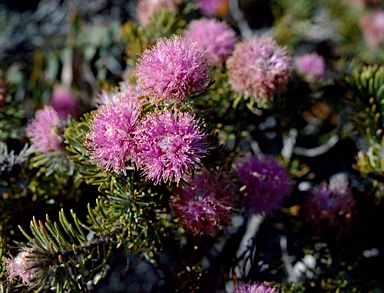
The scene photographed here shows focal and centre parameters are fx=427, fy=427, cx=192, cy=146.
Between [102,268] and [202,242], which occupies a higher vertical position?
[102,268]

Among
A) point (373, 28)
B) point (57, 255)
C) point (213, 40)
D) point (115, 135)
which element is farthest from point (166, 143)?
point (373, 28)

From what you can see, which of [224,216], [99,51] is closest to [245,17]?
[99,51]

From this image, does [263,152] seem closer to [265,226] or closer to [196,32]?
[265,226]

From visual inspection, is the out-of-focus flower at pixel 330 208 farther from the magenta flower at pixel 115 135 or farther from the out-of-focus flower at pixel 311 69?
the magenta flower at pixel 115 135

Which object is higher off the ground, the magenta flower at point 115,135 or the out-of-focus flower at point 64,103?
the magenta flower at point 115,135

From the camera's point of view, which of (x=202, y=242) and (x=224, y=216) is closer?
(x=224, y=216)

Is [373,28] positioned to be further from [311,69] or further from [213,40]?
[213,40]

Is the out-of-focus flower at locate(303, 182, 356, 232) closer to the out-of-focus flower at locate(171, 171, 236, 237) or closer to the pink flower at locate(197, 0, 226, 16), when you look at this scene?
the out-of-focus flower at locate(171, 171, 236, 237)

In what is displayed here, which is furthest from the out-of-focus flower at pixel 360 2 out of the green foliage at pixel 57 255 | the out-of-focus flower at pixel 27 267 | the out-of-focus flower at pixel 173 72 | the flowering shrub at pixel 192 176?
the out-of-focus flower at pixel 27 267
